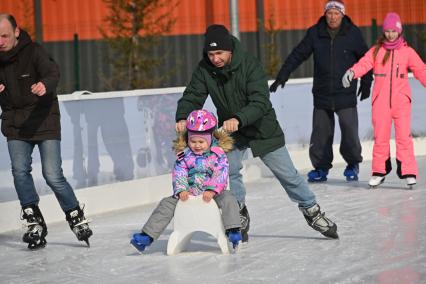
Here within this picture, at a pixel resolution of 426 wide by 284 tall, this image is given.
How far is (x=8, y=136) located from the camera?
7312 millimetres

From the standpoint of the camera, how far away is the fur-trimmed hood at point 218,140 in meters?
6.82

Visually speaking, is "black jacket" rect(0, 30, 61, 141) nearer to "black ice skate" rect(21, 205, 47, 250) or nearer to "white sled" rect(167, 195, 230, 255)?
"black ice skate" rect(21, 205, 47, 250)

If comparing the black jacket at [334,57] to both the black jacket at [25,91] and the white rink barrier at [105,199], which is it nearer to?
the white rink barrier at [105,199]

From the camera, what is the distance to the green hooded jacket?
271 inches

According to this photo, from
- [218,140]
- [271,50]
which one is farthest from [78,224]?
[271,50]

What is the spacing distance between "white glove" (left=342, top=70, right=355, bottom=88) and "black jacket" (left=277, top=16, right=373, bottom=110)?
0.75 metres

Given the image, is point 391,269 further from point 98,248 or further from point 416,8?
point 416,8

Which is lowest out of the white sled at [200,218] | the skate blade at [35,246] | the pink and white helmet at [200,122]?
the skate blade at [35,246]

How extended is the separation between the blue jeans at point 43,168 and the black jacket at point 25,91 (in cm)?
5

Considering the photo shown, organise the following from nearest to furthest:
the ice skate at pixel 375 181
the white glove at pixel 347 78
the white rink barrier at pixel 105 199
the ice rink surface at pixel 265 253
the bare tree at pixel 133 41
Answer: the ice rink surface at pixel 265 253, the white rink barrier at pixel 105 199, the white glove at pixel 347 78, the ice skate at pixel 375 181, the bare tree at pixel 133 41

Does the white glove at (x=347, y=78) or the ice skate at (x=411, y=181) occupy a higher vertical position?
A: the white glove at (x=347, y=78)

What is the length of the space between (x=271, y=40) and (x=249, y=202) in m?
9.04

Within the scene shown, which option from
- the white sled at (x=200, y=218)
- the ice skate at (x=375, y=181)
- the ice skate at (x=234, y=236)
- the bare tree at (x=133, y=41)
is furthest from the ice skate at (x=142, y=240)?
the bare tree at (x=133, y=41)

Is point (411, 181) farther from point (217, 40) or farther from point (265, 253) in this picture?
point (217, 40)
